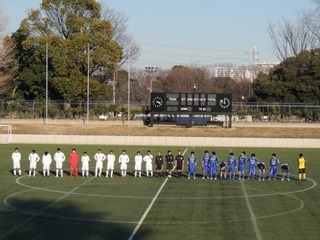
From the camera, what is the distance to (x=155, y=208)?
20656 mm

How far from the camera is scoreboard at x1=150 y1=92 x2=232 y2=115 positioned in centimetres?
5425

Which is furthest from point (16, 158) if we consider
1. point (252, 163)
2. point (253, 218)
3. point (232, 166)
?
point (253, 218)

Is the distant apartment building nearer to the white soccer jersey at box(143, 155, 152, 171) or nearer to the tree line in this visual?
the tree line

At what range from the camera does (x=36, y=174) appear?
29453 millimetres

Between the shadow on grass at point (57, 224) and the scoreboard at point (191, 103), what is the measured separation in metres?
33.6

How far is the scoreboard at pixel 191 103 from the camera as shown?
178 feet

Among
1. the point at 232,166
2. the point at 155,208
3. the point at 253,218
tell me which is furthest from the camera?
the point at 232,166

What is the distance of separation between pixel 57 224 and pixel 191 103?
37.5 m

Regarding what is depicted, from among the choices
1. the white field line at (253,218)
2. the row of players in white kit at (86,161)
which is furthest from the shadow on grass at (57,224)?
the row of players in white kit at (86,161)

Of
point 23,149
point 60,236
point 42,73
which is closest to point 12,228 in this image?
point 60,236

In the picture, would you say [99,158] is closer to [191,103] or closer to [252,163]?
[252,163]

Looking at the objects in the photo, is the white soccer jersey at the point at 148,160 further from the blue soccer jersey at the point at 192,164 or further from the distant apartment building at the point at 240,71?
the distant apartment building at the point at 240,71

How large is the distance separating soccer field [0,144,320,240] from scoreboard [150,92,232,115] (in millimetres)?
24448

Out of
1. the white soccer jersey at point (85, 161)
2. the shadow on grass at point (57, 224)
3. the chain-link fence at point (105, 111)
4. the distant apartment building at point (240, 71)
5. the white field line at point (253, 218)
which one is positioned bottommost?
the white field line at point (253, 218)
